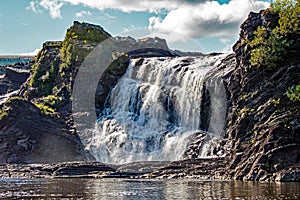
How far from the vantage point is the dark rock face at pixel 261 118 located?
177 feet

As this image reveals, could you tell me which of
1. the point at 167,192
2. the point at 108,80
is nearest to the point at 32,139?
the point at 108,80

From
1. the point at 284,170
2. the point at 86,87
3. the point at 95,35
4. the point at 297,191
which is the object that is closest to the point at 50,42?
the point at 95,35

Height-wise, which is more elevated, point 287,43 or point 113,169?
point 287,43

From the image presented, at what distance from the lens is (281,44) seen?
211ft

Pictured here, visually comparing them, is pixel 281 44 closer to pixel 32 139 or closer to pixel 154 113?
pixel 154 113

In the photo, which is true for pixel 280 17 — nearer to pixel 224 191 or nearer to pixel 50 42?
pixel 224 191

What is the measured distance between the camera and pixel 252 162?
5662 centimetres

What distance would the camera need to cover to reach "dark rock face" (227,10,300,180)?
177 feet

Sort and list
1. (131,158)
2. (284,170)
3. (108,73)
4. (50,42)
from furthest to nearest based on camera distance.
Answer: (50,42) < (108,73) < (131,158) < (284,170)

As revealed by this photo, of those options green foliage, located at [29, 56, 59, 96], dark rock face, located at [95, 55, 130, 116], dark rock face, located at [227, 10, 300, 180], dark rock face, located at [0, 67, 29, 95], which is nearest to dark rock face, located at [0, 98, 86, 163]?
dark rock face, located at [95, 55, 130, 116]

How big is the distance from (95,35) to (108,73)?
62.2 feet

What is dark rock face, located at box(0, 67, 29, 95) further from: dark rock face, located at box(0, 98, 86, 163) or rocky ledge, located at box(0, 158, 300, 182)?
rocky ledge, located at box(0, 158, 300, 182)

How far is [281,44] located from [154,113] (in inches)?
1072

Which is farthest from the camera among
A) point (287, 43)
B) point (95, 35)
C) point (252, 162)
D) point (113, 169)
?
point (95, 35)
